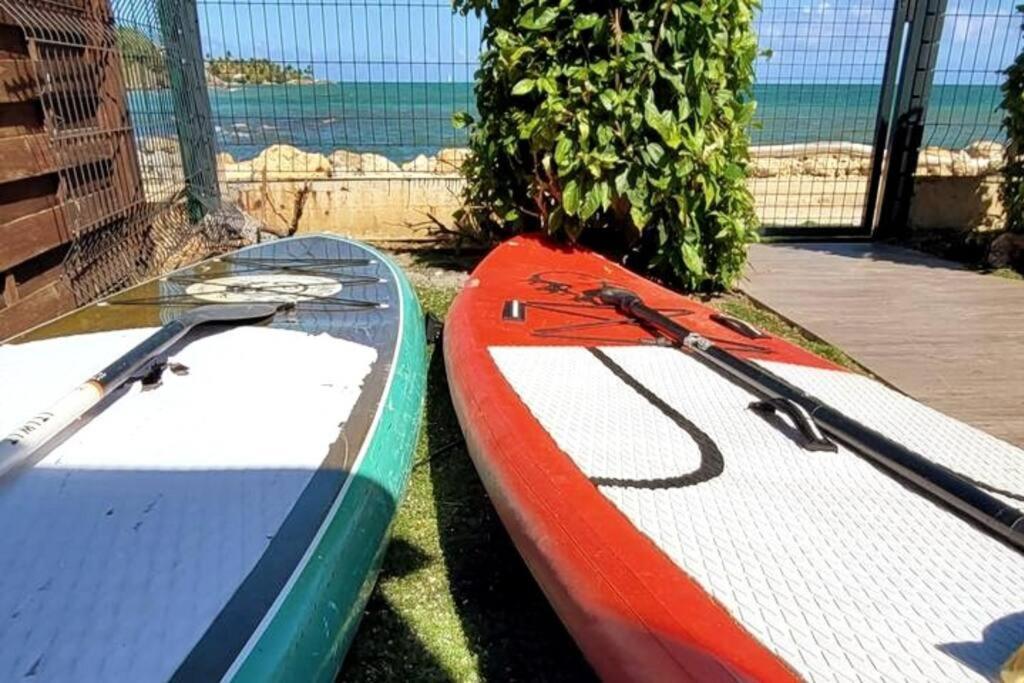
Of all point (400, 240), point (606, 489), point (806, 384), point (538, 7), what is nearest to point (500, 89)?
point (538, 7)

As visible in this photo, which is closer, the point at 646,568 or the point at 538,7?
the point at 646,568

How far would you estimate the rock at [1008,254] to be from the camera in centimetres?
566

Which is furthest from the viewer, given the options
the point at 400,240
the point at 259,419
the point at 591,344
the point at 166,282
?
the point at 400,240

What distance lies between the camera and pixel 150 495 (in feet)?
5.17

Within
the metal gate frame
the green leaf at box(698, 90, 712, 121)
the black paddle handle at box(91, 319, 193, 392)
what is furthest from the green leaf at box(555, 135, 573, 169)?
the metal gate frame

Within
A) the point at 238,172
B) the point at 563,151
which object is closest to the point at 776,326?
the point at 563,151

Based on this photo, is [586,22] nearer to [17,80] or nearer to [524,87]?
Result: [524,87]

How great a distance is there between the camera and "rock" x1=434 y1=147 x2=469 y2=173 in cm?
675

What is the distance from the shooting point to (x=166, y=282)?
3.30 metres

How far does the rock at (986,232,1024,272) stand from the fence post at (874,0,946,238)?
1115mm

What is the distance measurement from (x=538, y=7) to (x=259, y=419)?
3.17m

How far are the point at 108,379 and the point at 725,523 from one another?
64.7 inches

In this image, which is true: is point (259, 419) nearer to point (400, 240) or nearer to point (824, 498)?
point (824, 498)

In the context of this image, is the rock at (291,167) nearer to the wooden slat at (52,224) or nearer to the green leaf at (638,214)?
the wooden slat at (52,224)
